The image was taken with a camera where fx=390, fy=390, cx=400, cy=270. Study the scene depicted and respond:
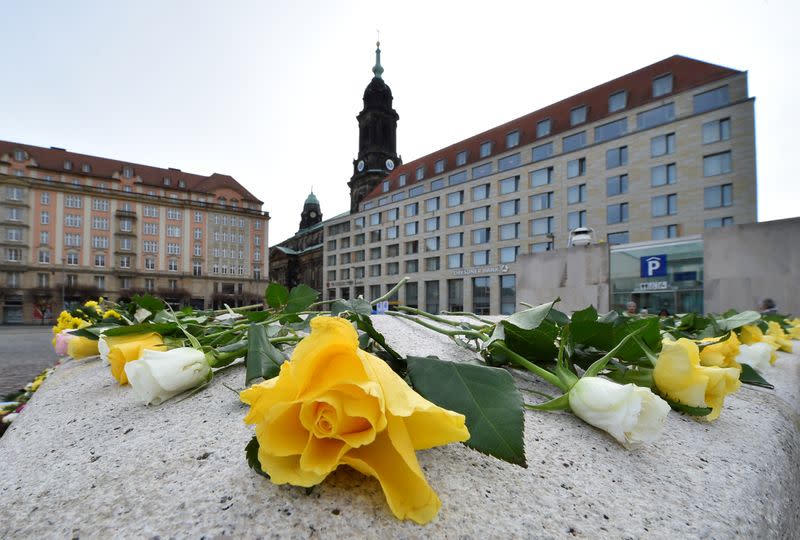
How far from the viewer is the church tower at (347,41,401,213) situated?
59.5 meters

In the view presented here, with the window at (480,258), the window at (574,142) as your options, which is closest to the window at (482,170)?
the window at (574,142)

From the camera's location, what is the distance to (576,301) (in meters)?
8.45

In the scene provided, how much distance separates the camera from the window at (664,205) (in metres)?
28.6

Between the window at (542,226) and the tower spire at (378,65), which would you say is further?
the tower spire at (378,65)

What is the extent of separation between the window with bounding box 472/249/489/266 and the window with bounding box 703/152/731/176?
18.5 meters

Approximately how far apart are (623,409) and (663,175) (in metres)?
35.6

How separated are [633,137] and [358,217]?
34.3 metres

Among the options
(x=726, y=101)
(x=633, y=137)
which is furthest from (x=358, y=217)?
(x=726, y=101)

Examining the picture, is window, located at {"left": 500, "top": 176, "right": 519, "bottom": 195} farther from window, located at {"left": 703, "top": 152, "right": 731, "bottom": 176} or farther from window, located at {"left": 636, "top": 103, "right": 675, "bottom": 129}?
window, located at {"left": 703, "top": 152, "right": 731, "bottom": 176}

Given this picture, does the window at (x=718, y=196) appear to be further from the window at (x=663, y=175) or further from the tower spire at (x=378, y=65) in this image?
the tower spire at (x=378, y=65)

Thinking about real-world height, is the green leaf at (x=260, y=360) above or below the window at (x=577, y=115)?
below

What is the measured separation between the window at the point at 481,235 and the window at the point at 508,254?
7.54ft

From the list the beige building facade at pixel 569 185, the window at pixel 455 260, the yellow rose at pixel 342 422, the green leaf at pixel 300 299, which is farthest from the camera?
the window at pixel 455 260

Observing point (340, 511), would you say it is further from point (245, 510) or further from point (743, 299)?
point (743, 299)
